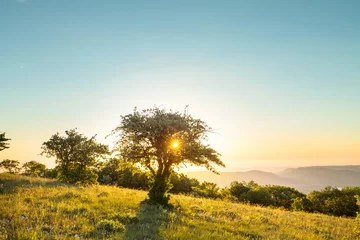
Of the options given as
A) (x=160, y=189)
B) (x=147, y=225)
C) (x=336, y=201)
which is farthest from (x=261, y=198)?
(x=147, y=225)

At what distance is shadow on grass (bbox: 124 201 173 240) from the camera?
10086mm

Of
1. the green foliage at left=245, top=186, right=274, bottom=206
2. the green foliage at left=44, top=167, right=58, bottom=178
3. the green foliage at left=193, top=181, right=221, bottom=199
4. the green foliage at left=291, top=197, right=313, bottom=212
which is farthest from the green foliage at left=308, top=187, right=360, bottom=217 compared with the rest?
the green foliage at left=44, top=167, right=58, bottom=178

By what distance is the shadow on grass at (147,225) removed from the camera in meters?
10.1

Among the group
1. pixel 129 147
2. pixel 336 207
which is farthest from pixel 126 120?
pixel 336 207

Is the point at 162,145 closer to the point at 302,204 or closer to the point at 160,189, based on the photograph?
the point at 160,189

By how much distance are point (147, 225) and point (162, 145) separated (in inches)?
332

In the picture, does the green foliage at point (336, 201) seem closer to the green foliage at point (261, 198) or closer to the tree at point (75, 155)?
the green foliage at point (261, 198)

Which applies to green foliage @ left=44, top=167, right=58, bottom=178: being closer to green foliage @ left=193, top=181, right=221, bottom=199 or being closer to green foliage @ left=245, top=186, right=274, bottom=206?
green foliage @ left=193, top=181, right=221, bottom=199

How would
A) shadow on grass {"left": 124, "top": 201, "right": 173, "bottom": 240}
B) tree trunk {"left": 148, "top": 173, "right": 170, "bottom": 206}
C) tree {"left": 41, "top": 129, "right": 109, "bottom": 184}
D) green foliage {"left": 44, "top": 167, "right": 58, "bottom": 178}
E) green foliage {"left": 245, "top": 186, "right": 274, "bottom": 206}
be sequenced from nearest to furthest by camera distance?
shadow on grass {"left": 124, "top": 201, "right": 173, "bottom": 240} → tree trunk {"left": 148, "top": 173, "right": 170, "bottom": 206} → tree {"left": 41, "top": 129, "right": 109, "bottom": 184} → green foliage {"left": 245, "top": 186, "right": 274, "bottom": 206} → green foliage {"left": 44, "top": 167, "right": 58, "bottom": 178}

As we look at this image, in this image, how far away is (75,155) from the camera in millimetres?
32500

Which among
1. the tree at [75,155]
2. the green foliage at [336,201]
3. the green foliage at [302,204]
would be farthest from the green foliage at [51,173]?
the green foliage at [336,201]

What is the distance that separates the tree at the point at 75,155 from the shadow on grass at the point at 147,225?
58.6ft

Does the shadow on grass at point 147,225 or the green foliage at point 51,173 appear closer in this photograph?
the shadow on grass at point 147,225

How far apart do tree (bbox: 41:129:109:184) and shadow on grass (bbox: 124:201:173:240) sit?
1786 centimetres
